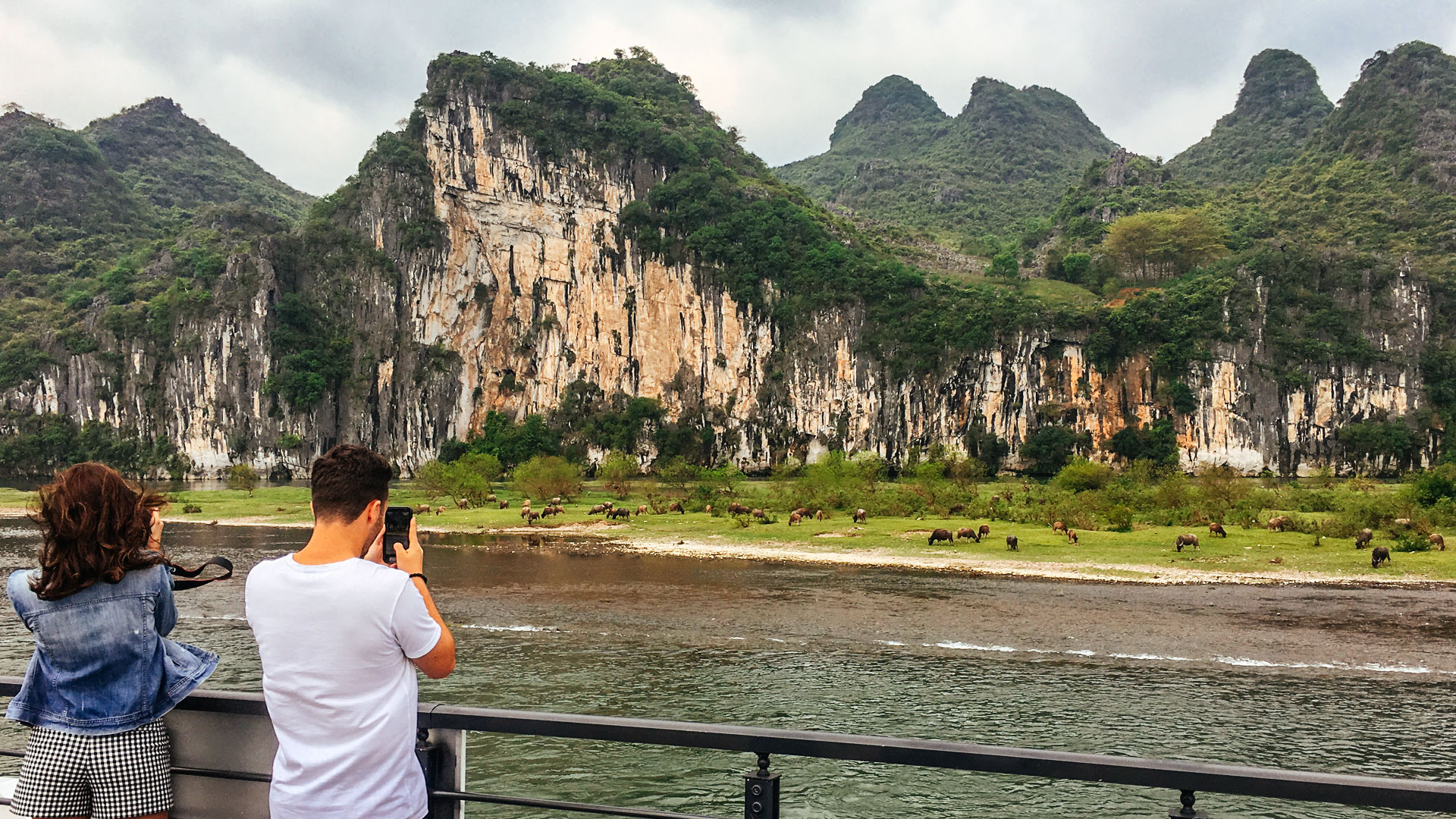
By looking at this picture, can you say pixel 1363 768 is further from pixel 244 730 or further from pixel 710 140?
pixel 710 140

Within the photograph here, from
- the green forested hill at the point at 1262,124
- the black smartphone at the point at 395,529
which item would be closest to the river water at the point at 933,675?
the black smartphone at the point at 395,529

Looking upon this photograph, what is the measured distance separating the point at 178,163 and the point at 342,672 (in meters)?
156

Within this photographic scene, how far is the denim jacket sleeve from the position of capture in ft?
10.6

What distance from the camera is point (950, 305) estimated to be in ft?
237

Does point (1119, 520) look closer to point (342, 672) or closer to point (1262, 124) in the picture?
point (342, 672)

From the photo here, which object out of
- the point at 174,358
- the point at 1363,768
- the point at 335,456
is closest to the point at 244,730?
the point at 335,456

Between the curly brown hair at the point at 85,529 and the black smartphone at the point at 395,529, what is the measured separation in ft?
2.75

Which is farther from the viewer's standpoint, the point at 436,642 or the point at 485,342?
the point at 485,342

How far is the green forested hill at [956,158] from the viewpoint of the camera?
12494 cm

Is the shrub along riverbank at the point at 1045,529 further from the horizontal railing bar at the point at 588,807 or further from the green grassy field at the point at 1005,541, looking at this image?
the horizontal railing bar at the point at 588,807

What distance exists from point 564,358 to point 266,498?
102 feet

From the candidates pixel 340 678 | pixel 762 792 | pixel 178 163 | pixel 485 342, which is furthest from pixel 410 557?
pixel 178 163

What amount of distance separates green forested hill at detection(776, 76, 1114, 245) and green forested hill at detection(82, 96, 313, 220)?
8290 centimetres

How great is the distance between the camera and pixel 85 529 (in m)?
3.02
